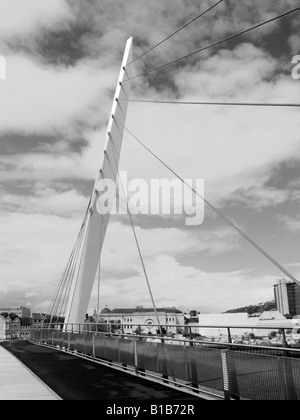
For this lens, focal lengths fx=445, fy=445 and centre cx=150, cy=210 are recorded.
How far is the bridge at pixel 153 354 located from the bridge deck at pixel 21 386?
0.20 meters

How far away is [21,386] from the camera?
334 inches

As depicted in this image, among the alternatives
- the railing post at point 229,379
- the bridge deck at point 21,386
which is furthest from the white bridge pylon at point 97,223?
the railing post at point 229,379

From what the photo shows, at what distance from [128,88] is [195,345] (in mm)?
15140

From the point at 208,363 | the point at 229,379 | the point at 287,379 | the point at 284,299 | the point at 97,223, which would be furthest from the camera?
the point at 284,299

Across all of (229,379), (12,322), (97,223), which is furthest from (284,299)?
(229,379)

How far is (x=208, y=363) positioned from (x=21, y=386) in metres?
3.75

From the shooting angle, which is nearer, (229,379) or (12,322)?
(229,379)

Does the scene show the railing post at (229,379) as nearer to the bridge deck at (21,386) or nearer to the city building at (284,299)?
the bridge deck at (21,386)

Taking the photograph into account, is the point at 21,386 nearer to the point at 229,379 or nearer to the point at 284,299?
the point at 229,379

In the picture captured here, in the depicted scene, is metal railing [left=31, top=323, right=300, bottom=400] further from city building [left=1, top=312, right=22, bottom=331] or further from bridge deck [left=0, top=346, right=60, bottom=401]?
city building [left=1, top=312, right=22, bottom=331]

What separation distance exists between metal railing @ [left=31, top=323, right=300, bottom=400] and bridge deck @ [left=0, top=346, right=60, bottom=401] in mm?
2240

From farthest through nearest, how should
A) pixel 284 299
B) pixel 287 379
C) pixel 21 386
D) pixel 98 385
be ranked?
pixel 284 299
pixel 21 386
pixel 98 385
pixel 287 379

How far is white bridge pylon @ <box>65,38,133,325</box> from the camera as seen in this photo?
17.2 m
